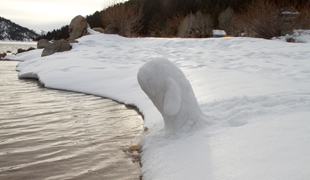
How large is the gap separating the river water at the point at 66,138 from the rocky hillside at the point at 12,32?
183 metres

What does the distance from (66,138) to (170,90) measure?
169cm

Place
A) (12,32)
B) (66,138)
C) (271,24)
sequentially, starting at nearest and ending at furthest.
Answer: (66,138) < (271,24) < (12,32)

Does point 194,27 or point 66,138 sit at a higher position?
point 194,27

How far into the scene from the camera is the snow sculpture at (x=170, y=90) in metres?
2.64

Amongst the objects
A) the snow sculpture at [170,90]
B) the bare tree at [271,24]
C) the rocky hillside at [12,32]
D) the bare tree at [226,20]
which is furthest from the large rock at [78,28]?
the rocky hillside at [12,32]

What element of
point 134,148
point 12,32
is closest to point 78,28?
point 134,148

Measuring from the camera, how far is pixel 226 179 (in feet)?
5.73

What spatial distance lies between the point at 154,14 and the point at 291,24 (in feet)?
110

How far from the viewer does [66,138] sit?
10.6 feet

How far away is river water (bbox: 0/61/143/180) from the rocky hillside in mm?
183118

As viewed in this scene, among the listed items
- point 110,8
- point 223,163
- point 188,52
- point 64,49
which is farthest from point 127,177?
point 110,8

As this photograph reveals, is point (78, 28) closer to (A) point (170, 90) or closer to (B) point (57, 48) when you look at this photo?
(B) point (57, 48)

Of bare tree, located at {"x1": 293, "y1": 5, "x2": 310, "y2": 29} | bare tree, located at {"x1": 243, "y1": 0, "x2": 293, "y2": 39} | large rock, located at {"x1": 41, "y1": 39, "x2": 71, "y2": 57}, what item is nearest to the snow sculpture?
large rock, located at {"x1": 41, "y1": 39, "x2": 71, "y2": 57}

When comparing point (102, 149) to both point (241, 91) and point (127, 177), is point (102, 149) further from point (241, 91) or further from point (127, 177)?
point (241, 91)
